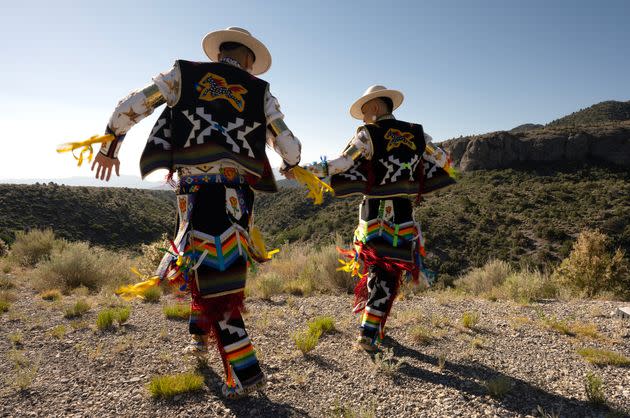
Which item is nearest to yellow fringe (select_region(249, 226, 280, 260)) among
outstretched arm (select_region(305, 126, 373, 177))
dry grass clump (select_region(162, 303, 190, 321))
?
outstretched arm (select_region(305, 126, 373, 177))

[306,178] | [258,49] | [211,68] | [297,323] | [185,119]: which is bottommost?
[297,323]

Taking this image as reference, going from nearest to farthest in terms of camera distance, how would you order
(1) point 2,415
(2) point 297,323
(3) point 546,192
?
1. (1) point 2,415
2. (2) point 297,323
3. (3) point 546,192

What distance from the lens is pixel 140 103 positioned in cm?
272

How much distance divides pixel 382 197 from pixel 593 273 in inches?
296

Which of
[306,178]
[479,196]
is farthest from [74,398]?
[479,196]

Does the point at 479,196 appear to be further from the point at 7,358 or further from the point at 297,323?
the point at 7,358

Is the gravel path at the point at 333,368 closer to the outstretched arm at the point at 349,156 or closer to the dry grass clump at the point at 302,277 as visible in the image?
the dry grass clump at the point at 302,277

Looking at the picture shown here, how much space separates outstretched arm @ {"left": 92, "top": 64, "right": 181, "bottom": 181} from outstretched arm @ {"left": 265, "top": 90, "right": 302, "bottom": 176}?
68 centimetres

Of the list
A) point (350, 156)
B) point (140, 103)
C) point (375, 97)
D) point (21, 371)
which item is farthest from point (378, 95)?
point (21, 371)

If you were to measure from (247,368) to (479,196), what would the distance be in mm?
33629

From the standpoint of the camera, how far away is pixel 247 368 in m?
2.71

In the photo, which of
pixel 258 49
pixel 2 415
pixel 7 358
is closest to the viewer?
pixel 2 415

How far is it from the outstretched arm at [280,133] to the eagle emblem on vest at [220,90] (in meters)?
0.22

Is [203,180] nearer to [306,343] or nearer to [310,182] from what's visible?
[310,182]
